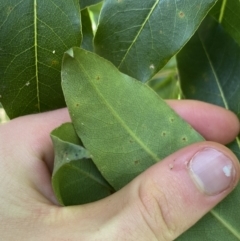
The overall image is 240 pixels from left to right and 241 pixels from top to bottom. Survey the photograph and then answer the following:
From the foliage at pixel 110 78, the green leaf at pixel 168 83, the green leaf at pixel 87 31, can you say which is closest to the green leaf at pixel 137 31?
the foliage at pixel 110 78

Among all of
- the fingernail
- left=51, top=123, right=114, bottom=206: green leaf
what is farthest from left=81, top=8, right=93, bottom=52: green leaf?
the fingernail

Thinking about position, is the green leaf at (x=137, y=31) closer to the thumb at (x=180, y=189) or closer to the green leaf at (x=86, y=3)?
the green leaf at (x=86, y=3)

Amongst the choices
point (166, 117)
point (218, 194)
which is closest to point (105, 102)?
point (166, 117)

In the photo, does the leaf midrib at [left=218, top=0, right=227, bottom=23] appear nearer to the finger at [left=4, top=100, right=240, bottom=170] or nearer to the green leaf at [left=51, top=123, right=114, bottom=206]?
the finger at [left=4, top=100, right=240, bottom=170]

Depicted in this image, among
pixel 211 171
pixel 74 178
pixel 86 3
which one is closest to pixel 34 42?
pixel 86 3

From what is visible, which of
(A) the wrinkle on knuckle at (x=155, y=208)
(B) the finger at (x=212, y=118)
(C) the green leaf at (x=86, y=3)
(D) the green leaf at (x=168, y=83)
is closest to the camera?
(A) the wrinkle on knuckle at (x=155, y=208)

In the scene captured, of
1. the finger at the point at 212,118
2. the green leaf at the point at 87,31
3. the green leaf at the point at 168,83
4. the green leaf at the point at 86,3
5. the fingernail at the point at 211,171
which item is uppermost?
the green leaf at the point at 86,3

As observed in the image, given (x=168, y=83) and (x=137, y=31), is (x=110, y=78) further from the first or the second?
(x=168, y=83)
